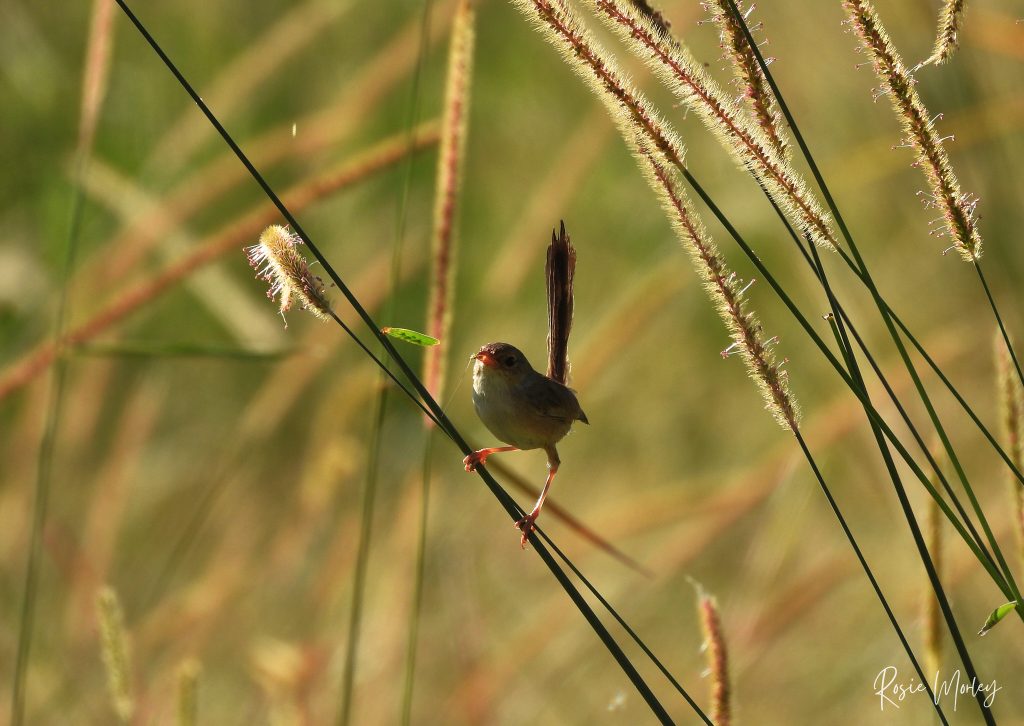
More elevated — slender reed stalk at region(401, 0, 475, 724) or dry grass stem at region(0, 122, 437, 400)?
dry grass stem at region(0, 122, 437, 400)

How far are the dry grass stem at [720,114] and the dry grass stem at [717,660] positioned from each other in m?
0.53

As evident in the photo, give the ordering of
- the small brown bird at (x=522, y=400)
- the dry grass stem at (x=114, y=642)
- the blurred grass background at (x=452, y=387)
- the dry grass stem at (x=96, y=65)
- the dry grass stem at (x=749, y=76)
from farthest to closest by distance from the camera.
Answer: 1. the blurred grass background at (x=452, y=387)
2. the small brown bird at (x=522, y=400)
3. the dry grass stem at (x=96, y=65)
4. the dry grass stem at (x=114, y=642)
5. the dry grass stem at (x=749, y=76)

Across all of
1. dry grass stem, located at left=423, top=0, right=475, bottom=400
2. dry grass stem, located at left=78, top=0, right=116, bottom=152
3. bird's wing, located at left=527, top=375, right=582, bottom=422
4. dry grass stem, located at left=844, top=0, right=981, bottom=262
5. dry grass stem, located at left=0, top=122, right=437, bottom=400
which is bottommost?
dry grass stem, located at left=844, top=0, right=981, bottom=262

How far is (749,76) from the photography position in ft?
4.09

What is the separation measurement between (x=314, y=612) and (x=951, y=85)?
2.11 meters

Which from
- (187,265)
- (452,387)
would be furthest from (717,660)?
(452,387)

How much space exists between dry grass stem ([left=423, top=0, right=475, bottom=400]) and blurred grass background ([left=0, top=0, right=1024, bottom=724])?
0.85 ft

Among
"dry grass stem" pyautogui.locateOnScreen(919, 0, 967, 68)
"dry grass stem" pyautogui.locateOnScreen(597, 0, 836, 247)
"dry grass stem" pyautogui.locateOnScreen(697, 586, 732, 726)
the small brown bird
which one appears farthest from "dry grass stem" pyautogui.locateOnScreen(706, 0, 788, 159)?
the small brown bird

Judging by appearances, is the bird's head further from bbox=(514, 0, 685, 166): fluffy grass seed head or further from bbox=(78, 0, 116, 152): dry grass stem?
bbox=(514, 0, 685, 166): fluffy grass seed head

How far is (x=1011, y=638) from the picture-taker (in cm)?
350

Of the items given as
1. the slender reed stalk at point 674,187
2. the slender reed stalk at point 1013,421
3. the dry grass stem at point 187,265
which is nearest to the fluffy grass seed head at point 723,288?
the slender reed stalk at point 674,187

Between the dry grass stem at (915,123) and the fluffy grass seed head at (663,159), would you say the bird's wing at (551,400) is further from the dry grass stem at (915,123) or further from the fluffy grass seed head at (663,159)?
the dry grass stem at (915,123)

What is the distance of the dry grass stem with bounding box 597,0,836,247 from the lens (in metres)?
1.23

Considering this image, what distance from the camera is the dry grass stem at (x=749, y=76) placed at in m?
1.21
